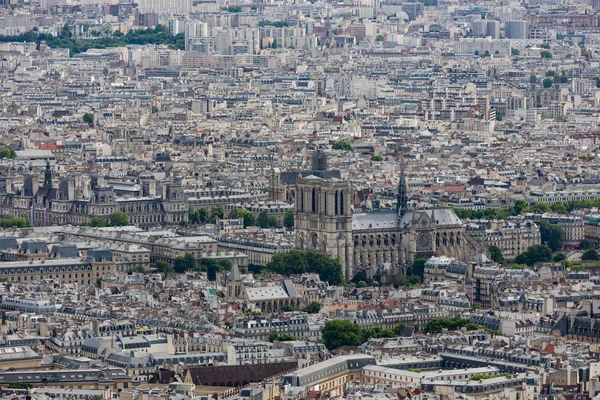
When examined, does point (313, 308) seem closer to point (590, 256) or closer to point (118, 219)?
point (590, 256)

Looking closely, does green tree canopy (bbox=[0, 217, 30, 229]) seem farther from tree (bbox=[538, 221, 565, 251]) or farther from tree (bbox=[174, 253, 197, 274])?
tree (bbox=[538, 221, 565, 251])

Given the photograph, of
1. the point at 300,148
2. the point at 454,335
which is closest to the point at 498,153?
the point at 300,148

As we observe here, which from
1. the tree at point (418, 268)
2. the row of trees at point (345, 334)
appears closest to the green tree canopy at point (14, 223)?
the tree at point (418, 268)

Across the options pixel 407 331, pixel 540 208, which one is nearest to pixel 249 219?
pixel 540 208

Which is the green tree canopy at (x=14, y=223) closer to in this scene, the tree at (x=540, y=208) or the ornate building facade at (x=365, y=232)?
the ornate building facade at (x=365, y=232)

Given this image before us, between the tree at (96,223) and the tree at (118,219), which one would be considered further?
the tree at (118,219)
